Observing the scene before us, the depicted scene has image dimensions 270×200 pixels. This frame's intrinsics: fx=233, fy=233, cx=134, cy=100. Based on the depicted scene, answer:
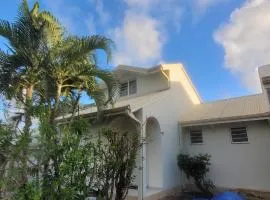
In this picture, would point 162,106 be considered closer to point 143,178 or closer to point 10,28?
point 143,178

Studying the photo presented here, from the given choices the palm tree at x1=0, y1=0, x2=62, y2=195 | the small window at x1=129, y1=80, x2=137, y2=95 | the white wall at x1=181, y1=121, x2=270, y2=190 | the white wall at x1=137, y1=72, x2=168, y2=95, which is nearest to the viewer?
the palm tree at x1=0, y1=0, x2=62, y2=195

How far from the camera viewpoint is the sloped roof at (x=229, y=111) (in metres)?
12.7

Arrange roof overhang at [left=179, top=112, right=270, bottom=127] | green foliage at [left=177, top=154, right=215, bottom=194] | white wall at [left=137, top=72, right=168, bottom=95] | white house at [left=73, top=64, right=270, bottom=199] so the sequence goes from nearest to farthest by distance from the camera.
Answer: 1. white house at [left=73, top=64, right=270, bottom=199]
2. roof overhang at [left=179, top=112, right=270, bottom=127]
3. green foliage at [left=177, top=154, right=215, bottom=194]
4. white wall at [left=137, top=72, right=168, bottom=95]

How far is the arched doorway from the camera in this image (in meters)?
12.9

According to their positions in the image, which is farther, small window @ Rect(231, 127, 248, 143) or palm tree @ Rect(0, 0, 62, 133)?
small window @ Rect(231, 127, 248, 143)

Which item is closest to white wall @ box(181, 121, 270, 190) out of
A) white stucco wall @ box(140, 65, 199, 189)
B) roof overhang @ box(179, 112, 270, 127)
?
A: roof overhang @ box(179, 112, 270, 127)

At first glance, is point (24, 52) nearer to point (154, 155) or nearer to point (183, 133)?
point (154, 155)

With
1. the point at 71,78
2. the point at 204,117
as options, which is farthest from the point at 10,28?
the point at 204,117

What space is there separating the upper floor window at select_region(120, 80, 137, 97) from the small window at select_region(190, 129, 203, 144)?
4.84 m

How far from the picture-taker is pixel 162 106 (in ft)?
44.3

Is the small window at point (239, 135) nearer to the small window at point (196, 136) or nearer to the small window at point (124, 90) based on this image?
the small window at point (196, 136)

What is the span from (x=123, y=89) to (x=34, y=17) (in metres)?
9.38

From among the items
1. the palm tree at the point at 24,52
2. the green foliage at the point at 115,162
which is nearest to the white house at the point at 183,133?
the green foliage at the point at 115,162

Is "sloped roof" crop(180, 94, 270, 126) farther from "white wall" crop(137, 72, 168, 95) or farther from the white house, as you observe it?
"white wall" crop(137, 72, 168, 95)
